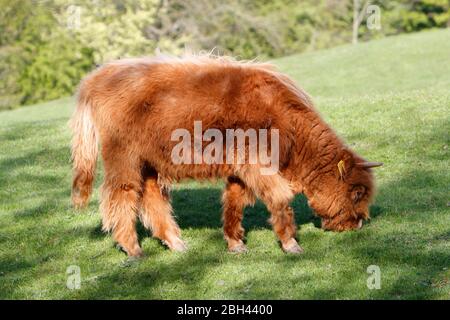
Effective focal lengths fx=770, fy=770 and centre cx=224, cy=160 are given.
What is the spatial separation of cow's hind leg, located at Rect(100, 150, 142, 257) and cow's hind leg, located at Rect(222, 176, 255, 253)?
1.11m

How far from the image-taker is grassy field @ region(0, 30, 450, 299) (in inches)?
324

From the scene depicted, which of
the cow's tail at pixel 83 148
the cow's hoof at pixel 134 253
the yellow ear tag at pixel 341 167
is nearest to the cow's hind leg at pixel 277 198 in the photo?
the yellow ear tag at pixel 341 167

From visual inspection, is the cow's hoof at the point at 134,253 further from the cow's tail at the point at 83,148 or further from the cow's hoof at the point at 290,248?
the cow's hoof at the point at 290,248

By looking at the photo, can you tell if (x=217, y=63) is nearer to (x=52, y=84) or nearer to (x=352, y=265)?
(x=352, y=265)

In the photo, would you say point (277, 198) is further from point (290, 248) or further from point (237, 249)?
point (237, 249)

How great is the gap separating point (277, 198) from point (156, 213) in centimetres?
163

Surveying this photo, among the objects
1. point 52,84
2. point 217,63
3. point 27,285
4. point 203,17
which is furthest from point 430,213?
point 52,84

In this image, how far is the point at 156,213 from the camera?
9.67 meters

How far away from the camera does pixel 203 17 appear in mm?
49500

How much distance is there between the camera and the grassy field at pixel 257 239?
824 centimetres

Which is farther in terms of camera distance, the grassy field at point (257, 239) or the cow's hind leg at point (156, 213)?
the cow's hind leg at point (156, 213)

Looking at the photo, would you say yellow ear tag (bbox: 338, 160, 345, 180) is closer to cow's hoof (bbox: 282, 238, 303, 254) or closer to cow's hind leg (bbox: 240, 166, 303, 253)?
cow's hind leg (bbox: 240, 166, 303, 253)

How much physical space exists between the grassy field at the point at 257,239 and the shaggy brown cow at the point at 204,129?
0.40 m

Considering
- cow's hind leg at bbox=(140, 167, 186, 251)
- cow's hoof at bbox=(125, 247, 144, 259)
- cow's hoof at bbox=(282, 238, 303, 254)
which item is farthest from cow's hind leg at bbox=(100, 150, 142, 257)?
cow's hoof at bbox=(282, 238, 303, 254)
